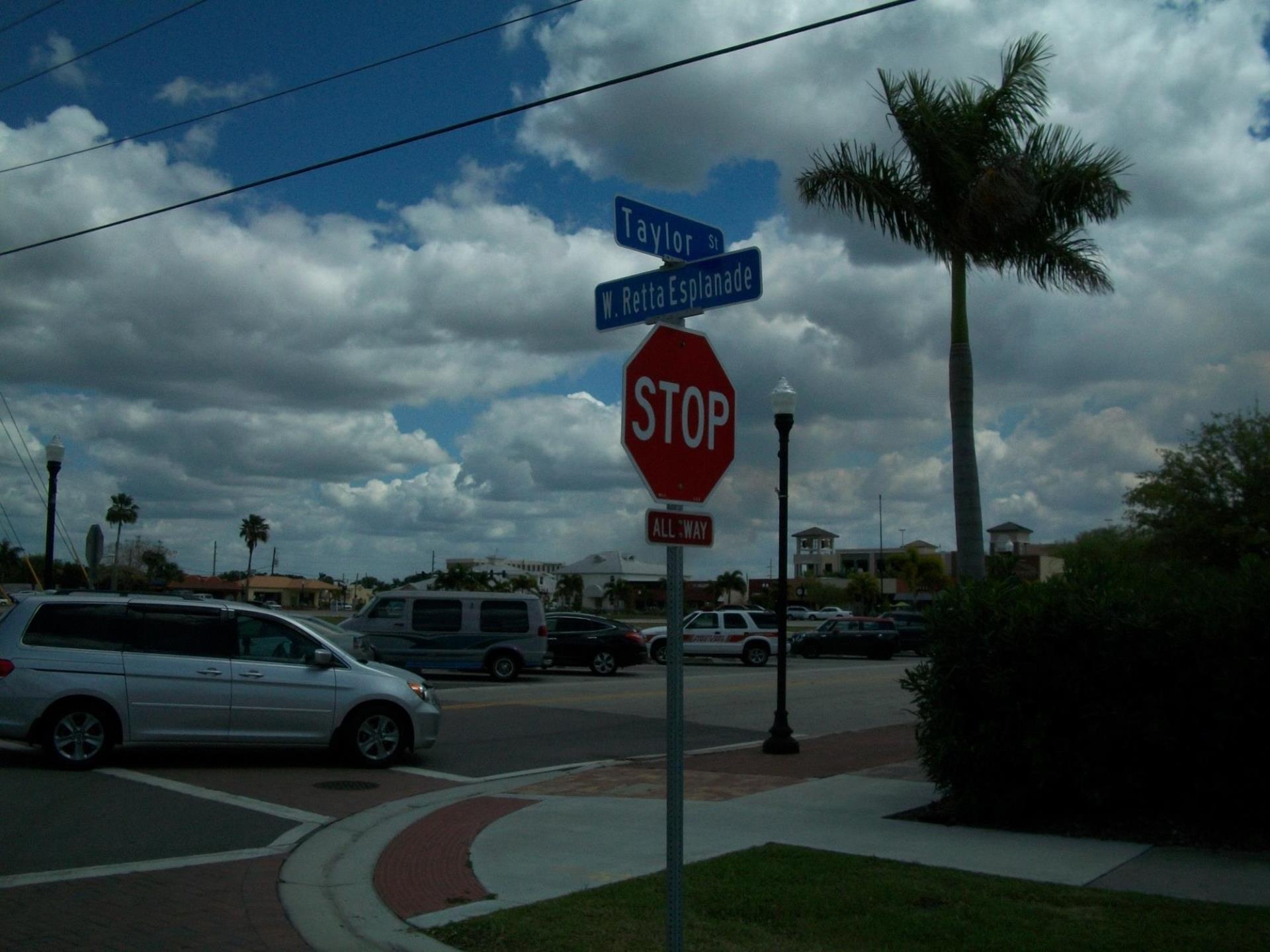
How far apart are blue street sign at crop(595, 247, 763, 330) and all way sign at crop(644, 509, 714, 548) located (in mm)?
897

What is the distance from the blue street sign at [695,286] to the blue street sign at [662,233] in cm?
12

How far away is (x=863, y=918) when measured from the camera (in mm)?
6480

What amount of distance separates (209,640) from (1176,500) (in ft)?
84.5

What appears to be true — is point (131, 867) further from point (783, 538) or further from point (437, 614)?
point (437, 614)

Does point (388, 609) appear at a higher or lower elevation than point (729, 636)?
higher

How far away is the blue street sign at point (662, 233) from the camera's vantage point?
5043 millimetres

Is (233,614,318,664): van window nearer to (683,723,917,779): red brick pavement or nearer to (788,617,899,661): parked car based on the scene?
(683,723,917,779): red brick pavement

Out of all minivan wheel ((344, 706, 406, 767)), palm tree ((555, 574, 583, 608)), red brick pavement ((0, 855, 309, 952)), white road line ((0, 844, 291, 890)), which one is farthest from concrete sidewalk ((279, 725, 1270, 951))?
palm tree ((555, 574, 583, 608))

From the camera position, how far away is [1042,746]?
9.23 m

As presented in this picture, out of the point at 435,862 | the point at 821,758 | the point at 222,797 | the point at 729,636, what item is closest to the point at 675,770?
the point at 435,862

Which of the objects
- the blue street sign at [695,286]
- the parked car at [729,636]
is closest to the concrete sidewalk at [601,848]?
the blue street sign at [695,286]

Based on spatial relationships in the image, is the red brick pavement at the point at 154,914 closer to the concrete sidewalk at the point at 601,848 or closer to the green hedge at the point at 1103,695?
the concrete sidewalk at the point at 601,848

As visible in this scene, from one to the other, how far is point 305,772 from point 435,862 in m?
4.59

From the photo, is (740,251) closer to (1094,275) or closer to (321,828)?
(321,828)
